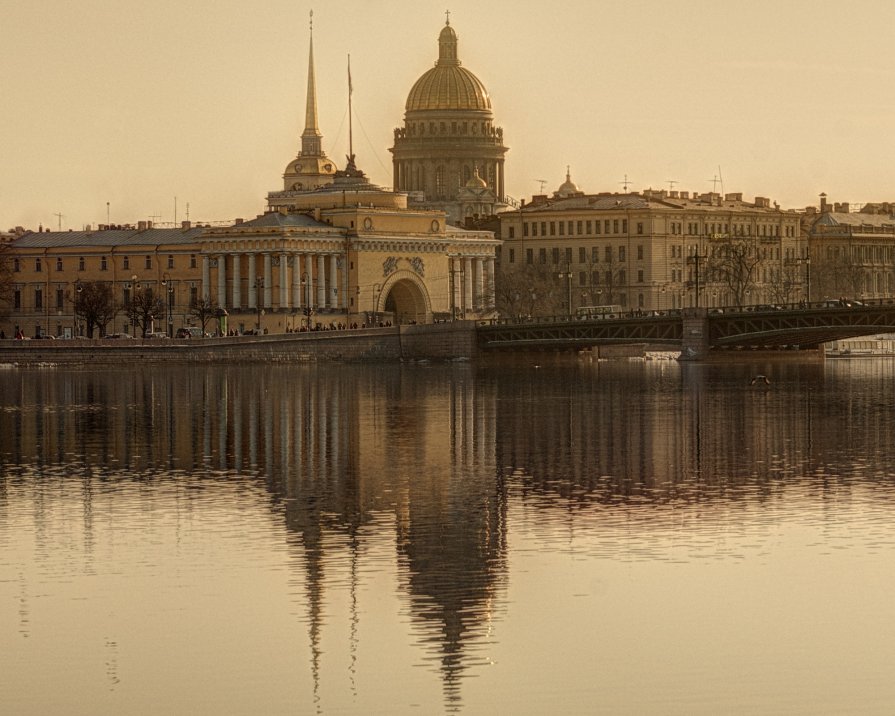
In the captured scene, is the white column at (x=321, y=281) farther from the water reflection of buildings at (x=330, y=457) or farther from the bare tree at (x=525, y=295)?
the water reflection of buildings at (x=330, y=457)

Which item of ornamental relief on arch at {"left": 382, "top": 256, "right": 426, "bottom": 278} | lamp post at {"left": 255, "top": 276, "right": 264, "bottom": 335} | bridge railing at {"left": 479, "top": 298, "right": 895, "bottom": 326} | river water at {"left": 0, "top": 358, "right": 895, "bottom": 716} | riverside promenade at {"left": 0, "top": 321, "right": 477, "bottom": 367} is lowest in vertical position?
river water at {"left": 0, "top": 358, "right": 895, "bottom": 716}

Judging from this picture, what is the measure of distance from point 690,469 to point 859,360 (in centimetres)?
9586

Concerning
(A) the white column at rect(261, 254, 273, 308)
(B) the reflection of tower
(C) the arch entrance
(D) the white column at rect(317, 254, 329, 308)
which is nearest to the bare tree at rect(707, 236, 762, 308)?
(C) the arch entrance

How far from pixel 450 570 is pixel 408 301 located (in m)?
129

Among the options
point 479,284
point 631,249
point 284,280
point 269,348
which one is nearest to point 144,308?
point 284,280

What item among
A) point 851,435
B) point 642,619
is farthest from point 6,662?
point 851,435

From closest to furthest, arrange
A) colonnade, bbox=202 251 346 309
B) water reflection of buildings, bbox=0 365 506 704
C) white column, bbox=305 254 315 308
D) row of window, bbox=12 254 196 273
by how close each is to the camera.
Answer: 1. water reflection of buildings, bbox=0 365 506 704
2. colonnade, bbox=202 251 346 309
3. white column, bbox=305 254 315 308
4. row of window, bbox=12 254 196 273

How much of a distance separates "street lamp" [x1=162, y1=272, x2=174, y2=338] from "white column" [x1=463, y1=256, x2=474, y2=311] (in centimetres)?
1925

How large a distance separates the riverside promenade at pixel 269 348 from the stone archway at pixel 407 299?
29.1m

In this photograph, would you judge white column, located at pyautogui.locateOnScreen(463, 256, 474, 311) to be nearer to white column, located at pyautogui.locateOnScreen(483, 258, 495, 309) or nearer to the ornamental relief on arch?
white column, located at pyautogui.locateOnScreen(483, 258, 495, 309)

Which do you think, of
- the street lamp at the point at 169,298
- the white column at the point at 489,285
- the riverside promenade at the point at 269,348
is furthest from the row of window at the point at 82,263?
the riverside promenade at the point at 269,348

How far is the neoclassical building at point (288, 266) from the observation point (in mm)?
151750

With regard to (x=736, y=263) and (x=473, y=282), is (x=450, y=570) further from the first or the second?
(x=736, y=263)

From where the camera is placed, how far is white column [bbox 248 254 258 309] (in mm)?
151500
